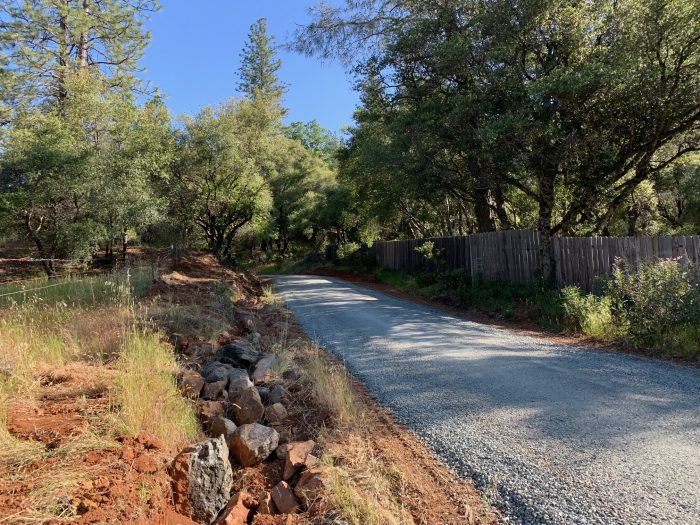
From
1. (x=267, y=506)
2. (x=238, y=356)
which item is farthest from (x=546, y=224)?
(x=267, y=506)

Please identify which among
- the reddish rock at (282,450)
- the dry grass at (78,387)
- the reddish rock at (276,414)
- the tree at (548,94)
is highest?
the tree at (548,94)

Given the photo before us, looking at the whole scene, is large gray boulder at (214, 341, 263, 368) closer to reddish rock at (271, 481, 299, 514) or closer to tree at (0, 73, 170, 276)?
reddish rock at (271, 481, 299, 514)

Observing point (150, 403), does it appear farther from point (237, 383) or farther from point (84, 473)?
point (237, 383)

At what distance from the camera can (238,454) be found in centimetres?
375

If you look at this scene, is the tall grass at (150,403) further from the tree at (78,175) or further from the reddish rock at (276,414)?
the tree at (78,175)

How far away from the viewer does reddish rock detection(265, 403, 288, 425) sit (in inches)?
175

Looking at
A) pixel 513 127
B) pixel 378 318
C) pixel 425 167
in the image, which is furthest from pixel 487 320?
pixel 425 167

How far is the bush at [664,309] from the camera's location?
7.12 meters

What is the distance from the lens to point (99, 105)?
54.0ft

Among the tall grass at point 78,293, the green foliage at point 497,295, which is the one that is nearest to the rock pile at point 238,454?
the tall grass at point 78,293

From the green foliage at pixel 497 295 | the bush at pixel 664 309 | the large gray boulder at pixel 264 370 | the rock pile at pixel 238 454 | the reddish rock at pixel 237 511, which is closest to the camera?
the reddish rock at pixel 237 511

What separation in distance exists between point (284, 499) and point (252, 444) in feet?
2.17

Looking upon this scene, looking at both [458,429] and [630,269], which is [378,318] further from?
[458,429]

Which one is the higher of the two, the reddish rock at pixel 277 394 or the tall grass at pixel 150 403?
the tall grass at pixel 150 403
